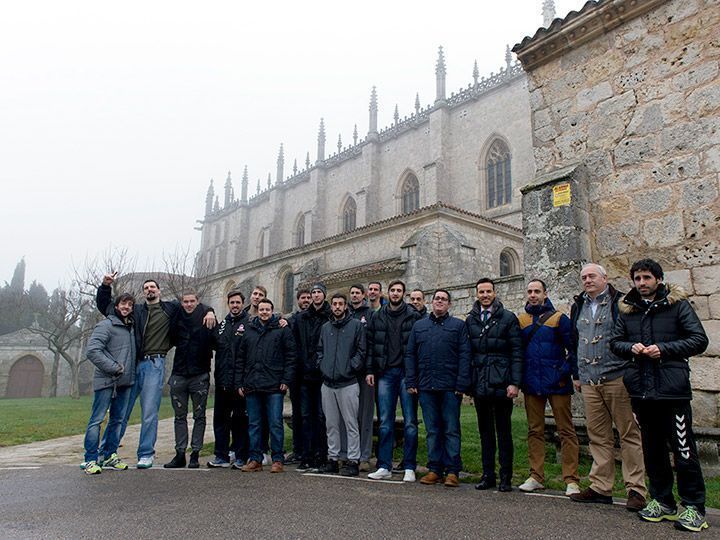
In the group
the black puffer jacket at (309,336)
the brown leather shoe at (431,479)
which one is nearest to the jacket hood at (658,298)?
the brown leather shoe at (431,479)

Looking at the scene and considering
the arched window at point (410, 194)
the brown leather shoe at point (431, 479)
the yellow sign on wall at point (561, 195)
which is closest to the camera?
the brown leather shoe at point (431, 479)

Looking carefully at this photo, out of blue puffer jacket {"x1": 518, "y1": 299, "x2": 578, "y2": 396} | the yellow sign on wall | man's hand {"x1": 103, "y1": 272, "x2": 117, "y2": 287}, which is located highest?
the yellow sign on wall

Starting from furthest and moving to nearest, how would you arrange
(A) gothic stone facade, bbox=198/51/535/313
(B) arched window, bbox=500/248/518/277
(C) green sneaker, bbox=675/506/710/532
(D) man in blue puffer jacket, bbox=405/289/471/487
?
(B) arched window, bbox=500/248/518/277 < (A) gothic stone facade, bbox=198/51/535/313 < (D) man in blue puffer jacket, bbox=405/289/471/487 < (C) green sneaker, bbox=675/506/710/532

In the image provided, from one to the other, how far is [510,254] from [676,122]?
43.7 ft

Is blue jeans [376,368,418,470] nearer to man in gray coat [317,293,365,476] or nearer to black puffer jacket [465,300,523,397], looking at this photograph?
man in gray coat [317,293,365,476]

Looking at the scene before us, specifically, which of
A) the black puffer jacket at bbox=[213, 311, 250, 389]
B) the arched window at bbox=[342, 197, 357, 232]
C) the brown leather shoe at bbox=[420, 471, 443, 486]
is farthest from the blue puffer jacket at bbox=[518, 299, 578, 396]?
the arched window at bbox=[342, 197, 357, 232]

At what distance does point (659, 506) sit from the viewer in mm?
3268

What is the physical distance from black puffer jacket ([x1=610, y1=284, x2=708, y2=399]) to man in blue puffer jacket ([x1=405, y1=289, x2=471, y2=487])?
1.37 m

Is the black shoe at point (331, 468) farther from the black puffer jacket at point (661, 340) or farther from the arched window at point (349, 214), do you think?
the arched window at point (349, 214)

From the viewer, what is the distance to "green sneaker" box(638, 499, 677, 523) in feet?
10.6

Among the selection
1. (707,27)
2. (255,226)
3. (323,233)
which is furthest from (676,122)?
(255,226)

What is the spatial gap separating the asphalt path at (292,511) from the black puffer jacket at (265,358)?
947 mm

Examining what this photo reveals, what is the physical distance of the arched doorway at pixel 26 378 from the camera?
31.9m

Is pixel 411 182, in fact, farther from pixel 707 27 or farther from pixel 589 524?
pixel 589 524
